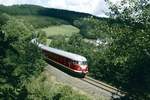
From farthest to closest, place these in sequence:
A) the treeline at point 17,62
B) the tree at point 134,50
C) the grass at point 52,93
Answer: the treeline at point 17,62
the grass at point 52,93
the tree at point 134,50

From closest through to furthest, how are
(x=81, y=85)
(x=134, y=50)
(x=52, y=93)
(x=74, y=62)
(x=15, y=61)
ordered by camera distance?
(x=134, y=50) → (x=52, y=93) → (x=81, y=85) → (x=74, y=62) → (x=15, y=61)

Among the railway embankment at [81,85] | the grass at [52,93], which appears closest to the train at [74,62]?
the railway embankment at [81,85]

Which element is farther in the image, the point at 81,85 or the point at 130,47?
the point at 81,85

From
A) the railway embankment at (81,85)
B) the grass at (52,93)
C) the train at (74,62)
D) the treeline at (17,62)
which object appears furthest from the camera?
the treeline at (17,62)

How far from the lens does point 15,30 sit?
6103 centimetres

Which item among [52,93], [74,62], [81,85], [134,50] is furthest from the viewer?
[74,62]

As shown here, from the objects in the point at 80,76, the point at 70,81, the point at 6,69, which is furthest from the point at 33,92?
the point at 6,69

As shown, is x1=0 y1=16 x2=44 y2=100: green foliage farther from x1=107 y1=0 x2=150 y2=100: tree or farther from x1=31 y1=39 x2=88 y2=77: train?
x1=107 y1=0 x2=150 y2=100: tree

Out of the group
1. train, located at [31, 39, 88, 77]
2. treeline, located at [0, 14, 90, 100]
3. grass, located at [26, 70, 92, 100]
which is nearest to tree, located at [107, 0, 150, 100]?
grass, located at [26, 70, 92, 100]

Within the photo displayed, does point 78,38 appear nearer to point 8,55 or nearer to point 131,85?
point 8,55

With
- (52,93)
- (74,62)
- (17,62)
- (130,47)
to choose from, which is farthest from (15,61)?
(130,47)

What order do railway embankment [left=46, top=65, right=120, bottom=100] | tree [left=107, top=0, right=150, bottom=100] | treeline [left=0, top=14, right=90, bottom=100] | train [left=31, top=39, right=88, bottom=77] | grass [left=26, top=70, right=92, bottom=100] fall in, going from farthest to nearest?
treeline [left=0, top=14, right=90, bottom=100]
train [left=31, top=39, right=88, bottom=77]
railway embankment [left=46, top=65, right=120, bottom=100]
grass [left=26, top=70, right=92, bottom=100]
tree [left=107, top=0, right=150, bottom=100]

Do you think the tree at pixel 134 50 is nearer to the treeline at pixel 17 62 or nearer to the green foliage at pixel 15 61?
the treeline at pixel 17 62

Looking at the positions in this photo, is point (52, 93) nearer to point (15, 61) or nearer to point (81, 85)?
point (81, 85)
